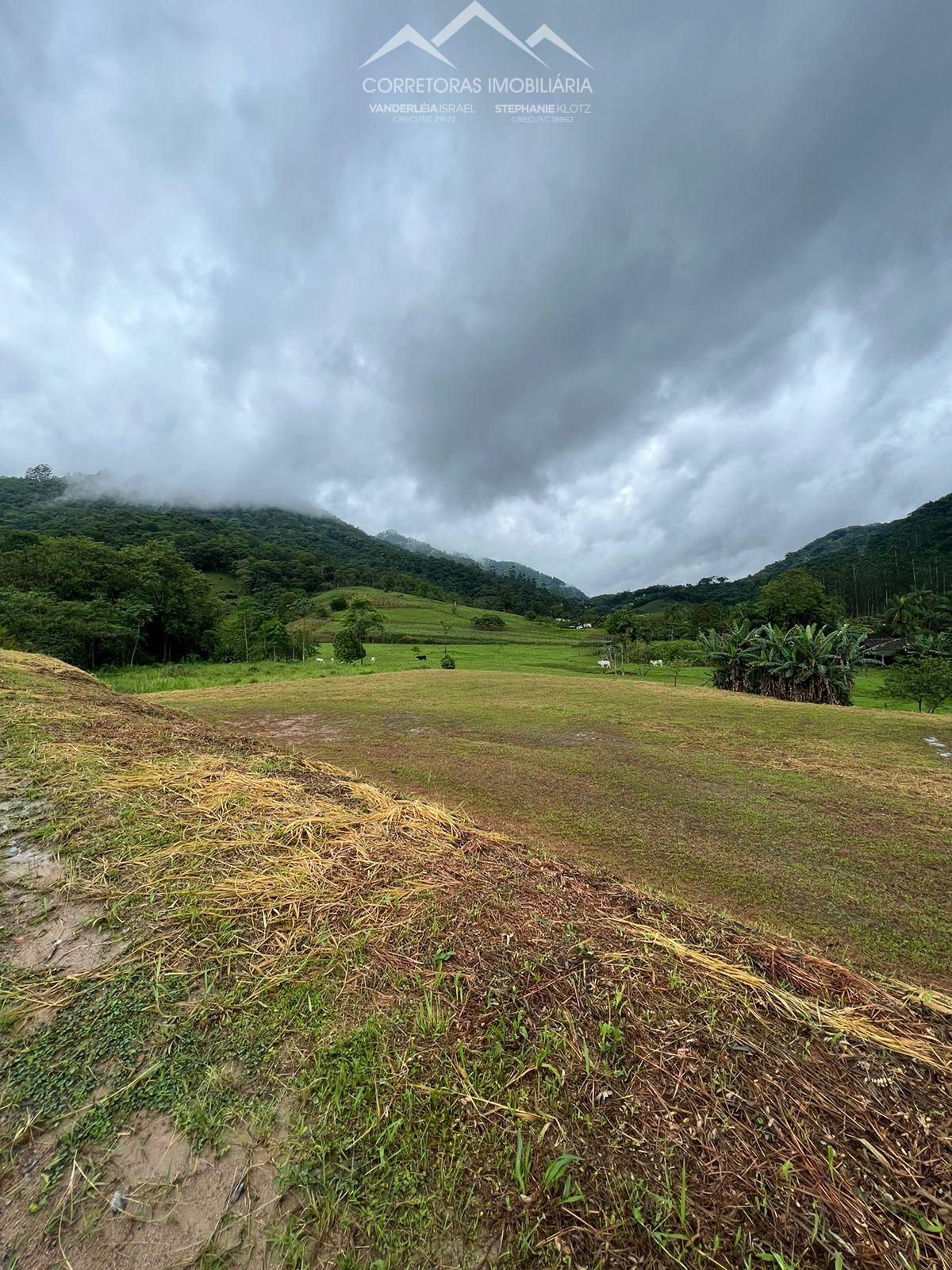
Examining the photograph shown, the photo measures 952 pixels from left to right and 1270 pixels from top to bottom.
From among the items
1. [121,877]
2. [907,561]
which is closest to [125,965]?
[121,877]

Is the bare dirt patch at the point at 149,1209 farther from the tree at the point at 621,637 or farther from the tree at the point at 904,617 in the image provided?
the tree at the point at 904,617

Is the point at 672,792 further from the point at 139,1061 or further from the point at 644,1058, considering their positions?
the point at 139,1061

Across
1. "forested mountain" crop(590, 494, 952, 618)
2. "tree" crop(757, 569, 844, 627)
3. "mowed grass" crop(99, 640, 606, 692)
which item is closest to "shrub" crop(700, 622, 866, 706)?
"mowed grass" crop(99, 640, 606, 692)

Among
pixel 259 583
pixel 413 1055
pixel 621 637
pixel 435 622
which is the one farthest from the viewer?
pixel 259 583

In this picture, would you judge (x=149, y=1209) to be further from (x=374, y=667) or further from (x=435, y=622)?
(x=435, y=622)

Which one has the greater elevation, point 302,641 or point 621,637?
point 302,641

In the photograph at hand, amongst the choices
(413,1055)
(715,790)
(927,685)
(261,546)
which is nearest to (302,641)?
(715,790)

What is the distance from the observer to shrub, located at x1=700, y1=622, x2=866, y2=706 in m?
16.1

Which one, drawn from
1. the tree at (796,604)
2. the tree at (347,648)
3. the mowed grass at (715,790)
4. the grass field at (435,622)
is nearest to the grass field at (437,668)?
the tree at (347,648)

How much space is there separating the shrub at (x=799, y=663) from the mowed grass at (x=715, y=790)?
550cm

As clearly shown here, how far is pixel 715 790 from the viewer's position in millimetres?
5812

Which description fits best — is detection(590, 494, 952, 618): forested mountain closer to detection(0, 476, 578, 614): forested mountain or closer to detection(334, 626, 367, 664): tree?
detection(0, 476, 578, 614): forested mountain

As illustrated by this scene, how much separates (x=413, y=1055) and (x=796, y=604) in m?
55.9

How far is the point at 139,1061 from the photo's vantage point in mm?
1508
